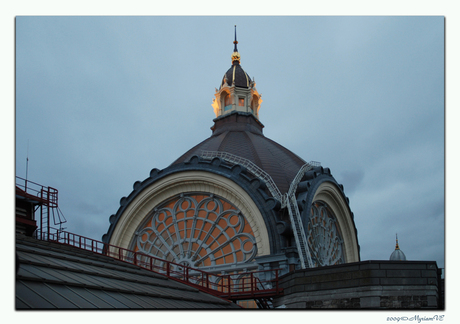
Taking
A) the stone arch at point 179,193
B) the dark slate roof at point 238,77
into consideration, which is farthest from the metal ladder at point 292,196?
the dark slate roof at point 238,77

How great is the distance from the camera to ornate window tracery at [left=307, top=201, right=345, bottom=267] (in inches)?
1151

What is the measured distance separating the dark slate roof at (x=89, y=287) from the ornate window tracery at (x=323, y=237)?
11.5 metres

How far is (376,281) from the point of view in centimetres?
1664

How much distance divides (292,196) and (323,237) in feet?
17.9

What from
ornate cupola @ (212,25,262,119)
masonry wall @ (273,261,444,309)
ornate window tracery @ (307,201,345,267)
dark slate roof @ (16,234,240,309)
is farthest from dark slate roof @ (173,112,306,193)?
dark slate roof @ (16,234,240,309)

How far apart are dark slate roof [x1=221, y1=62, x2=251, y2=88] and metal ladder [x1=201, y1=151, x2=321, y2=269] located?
477 inches

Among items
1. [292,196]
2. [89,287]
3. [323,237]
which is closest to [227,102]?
[323,237]

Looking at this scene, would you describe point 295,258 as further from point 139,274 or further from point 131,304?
point 131,304

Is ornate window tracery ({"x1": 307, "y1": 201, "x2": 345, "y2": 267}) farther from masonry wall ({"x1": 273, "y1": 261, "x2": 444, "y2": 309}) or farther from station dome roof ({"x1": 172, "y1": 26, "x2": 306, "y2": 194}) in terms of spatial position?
masonry wall ({"x1": 273, "y1": 261, "x2": 444, "y2": 309})

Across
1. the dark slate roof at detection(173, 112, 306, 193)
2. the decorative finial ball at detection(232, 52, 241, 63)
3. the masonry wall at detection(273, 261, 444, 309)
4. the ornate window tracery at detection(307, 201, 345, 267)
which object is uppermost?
the decorative finial ball at detection(232, 52, 241, 63)

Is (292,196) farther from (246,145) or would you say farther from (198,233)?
(246,145)

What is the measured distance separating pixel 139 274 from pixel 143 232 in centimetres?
1337

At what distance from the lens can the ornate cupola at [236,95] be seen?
42375 mm

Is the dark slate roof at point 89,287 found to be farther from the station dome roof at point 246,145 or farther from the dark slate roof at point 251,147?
the dark slate roof at point 251,147
